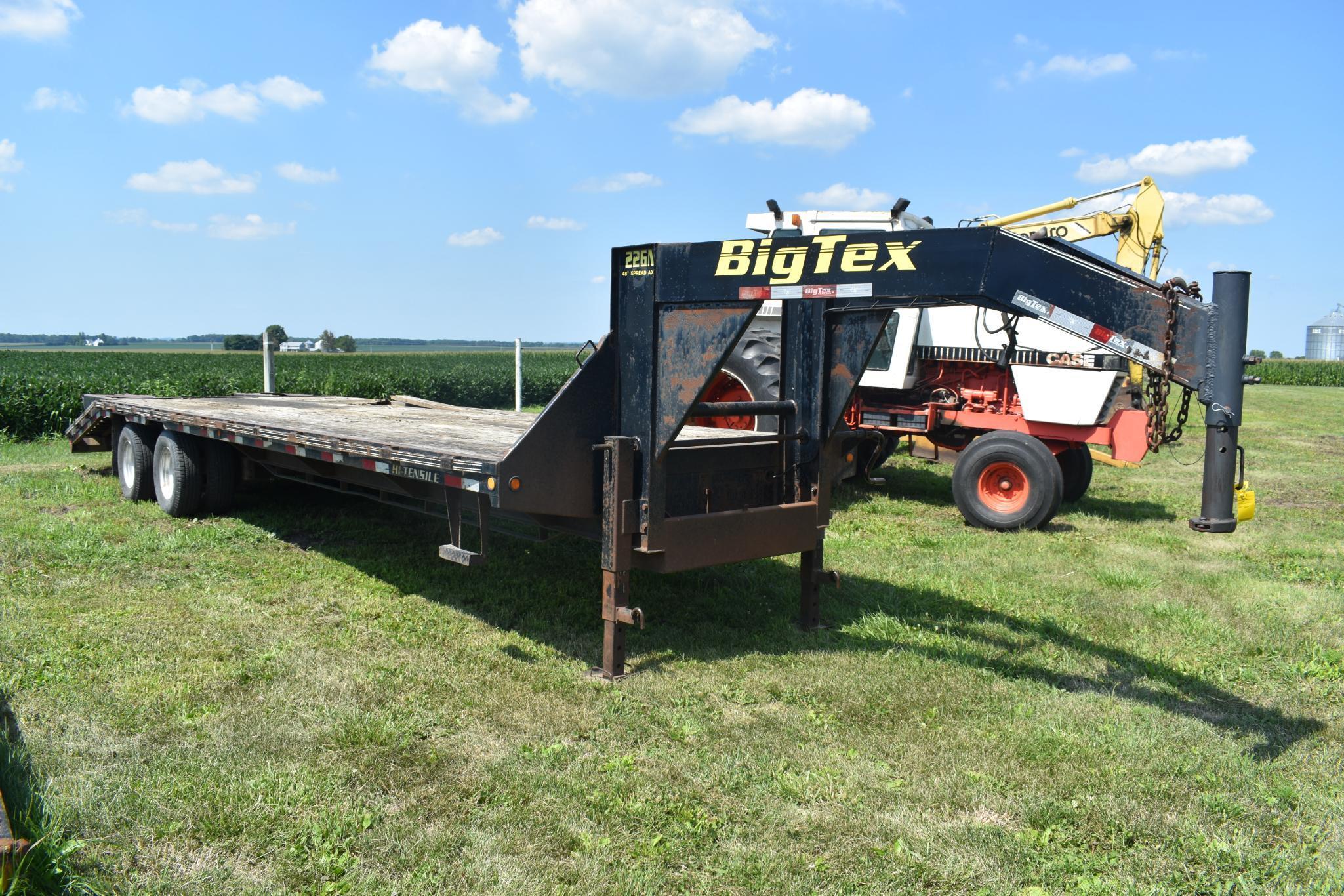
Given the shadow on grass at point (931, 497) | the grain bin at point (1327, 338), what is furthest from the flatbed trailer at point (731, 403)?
the grain bin at point (1327, 338)

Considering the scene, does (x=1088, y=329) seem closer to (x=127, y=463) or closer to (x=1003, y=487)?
(x=1003, y=487)

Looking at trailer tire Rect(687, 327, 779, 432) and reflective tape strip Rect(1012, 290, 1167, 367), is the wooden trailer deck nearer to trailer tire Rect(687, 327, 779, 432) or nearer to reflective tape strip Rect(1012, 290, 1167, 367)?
trailer tire Rect(687, 327, 779, 432)

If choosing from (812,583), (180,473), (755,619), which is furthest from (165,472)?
(812,583)

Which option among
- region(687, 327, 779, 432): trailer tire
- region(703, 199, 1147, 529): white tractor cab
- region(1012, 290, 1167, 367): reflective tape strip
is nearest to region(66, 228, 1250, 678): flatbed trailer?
region(1012, 290, 1167, 367): reflective tape strip

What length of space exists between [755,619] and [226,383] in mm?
16067

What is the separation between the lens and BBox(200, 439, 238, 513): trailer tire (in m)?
8.54

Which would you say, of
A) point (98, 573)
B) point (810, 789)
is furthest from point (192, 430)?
point (810, 789)

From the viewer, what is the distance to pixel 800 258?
4.48 metres

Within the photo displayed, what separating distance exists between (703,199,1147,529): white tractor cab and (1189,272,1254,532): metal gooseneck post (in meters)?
4.92

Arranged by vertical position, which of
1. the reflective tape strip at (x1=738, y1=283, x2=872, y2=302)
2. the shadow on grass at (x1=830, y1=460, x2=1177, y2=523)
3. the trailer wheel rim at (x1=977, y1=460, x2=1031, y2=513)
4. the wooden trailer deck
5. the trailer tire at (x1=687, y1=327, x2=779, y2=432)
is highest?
the reflective tape strip at (x1=738, y1=283, x2=872, y2=302)

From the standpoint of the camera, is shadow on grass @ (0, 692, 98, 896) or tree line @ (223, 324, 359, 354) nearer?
shadow on grass @ (0, 692, 98, 896)

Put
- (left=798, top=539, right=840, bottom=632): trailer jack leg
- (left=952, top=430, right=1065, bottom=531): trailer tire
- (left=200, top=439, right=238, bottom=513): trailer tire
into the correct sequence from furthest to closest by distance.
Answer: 1. (left=952, top=430, right=1065, bottom=531): trailer tire
2. (left=200, top=439, right=238, bottom=513): trailer tire
3. (left=798, top=539, right=840, bottom=632): trailer jack leg

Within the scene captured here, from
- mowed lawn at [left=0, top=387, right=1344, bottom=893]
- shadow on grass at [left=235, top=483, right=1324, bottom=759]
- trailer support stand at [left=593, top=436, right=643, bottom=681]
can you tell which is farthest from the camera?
shadow on grass at [left=235, top=483, right=1324, bottom=759]

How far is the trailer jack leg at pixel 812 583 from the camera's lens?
5832 mm
